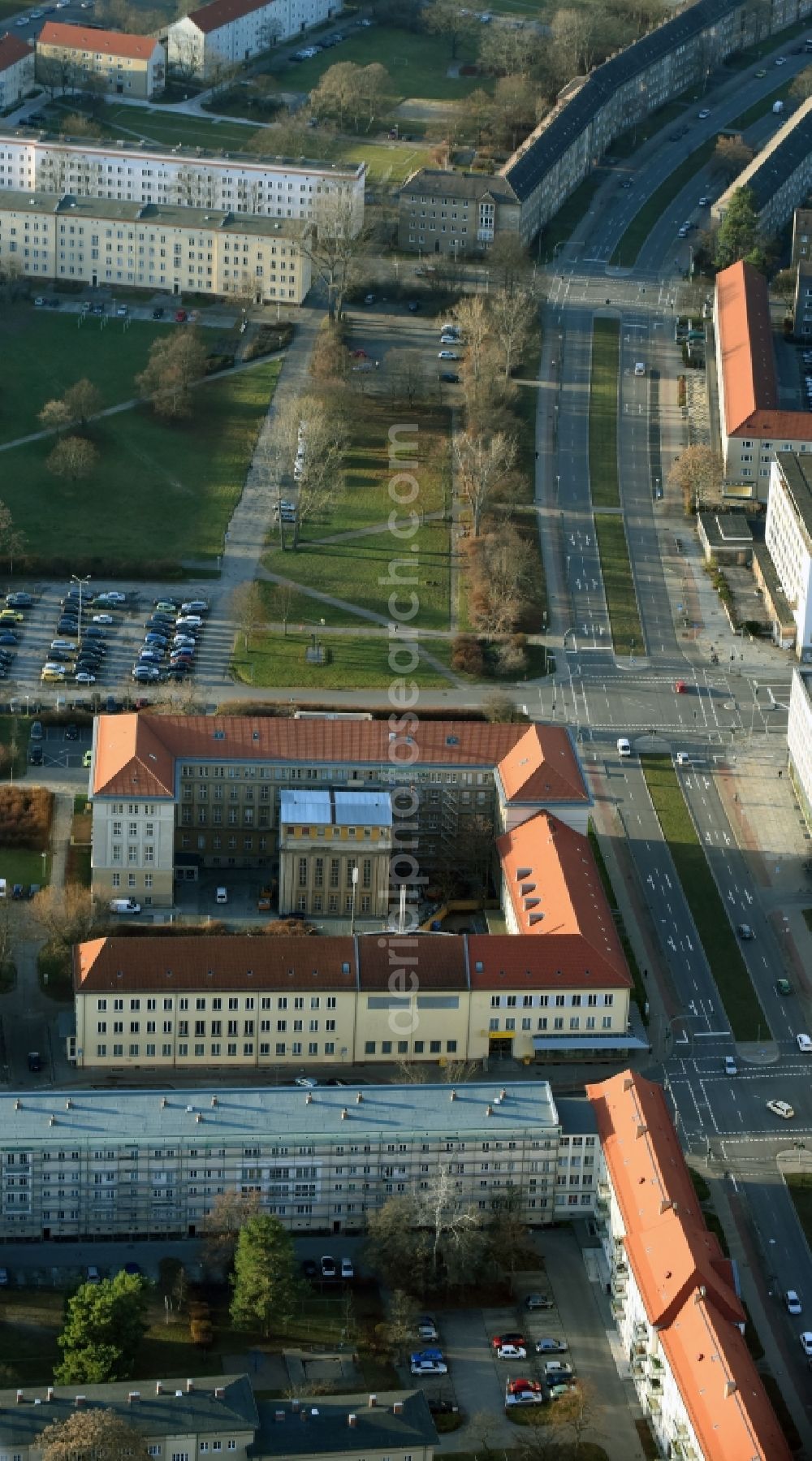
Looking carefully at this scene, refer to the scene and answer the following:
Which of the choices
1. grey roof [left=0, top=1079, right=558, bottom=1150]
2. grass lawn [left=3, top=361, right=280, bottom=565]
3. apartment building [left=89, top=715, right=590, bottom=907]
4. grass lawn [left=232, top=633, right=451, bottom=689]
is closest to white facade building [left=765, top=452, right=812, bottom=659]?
grass lawn [left=232, top=633, right=451, bottom=689]

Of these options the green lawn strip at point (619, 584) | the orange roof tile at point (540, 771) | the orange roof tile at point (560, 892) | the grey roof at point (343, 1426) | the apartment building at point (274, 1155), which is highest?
the green lawn strip at point (619, 584)

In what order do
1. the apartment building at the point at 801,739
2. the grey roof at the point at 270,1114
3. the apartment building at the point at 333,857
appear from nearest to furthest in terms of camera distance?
the grey roof at the point at 270,1114
the apartment building at the point at 333,857
the apartment building at the point at 801,739

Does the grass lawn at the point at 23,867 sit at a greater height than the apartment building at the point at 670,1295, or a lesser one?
greater

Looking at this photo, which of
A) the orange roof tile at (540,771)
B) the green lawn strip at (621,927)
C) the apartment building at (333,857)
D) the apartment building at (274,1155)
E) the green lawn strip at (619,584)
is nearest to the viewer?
the apartment building at (274,1155)

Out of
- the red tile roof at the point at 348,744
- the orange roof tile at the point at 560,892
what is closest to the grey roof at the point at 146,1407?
the orange roof tile at the point at 560,892

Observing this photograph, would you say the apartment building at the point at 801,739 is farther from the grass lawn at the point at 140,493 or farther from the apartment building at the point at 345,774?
the grass lawn at the point at 140,493

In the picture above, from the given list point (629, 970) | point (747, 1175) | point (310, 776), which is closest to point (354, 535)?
point (310, 776)

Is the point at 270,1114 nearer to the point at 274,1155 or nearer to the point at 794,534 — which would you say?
the point at 274,1155

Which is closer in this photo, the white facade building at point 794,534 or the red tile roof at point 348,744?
the red tile roof at point 348,744

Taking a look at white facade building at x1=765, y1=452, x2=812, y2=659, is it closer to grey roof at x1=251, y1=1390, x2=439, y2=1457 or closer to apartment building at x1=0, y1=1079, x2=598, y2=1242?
apartment building at x1=0, y1=1079, x2=598, y2=1242
